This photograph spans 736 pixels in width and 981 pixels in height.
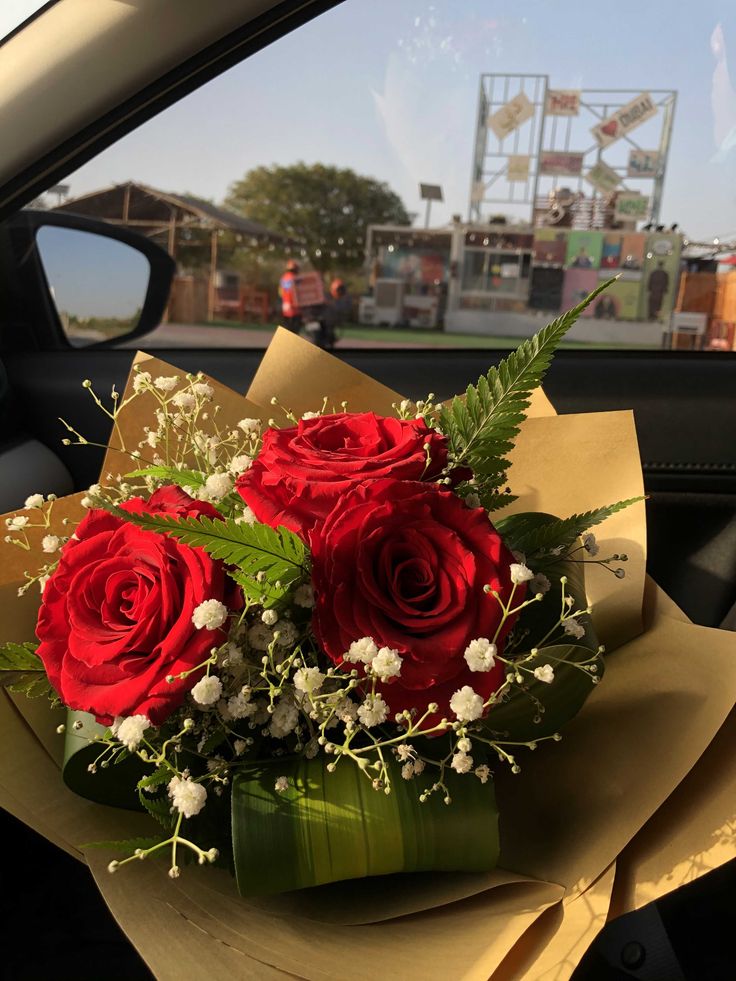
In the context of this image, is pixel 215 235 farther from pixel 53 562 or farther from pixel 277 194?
pixel 53 562

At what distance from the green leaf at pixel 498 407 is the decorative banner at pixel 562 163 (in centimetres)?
542

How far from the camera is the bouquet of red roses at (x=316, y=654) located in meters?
0.61

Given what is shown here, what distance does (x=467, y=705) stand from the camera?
583mm

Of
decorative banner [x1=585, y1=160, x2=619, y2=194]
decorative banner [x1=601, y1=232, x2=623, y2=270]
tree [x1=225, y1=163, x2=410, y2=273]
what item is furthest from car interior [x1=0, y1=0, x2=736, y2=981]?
tree [x1=225, y1=163, x2=410, y2=273]

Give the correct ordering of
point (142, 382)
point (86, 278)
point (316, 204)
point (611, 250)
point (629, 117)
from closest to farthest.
Result: point (142, 382)
point (86, 278)
point (611, 250)
point (629, 117)
point (316, 204)

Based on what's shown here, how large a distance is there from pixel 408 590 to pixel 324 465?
0.11m

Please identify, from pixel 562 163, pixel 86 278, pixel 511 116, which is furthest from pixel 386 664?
pixel 511 116

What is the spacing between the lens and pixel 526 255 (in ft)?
16.9

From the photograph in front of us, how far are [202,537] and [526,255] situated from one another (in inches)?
193

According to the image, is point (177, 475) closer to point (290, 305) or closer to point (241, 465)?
point (241, 465)

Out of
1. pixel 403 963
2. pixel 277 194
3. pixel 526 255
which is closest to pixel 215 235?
pixel 526 255

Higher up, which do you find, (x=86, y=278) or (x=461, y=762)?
Result: (x=86, y=278)

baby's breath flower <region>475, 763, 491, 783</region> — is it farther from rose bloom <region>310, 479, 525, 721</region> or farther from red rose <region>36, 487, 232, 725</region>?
red rose <region>36, 487, 232, 725</region>

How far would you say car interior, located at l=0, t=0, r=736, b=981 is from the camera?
919 millimetres
